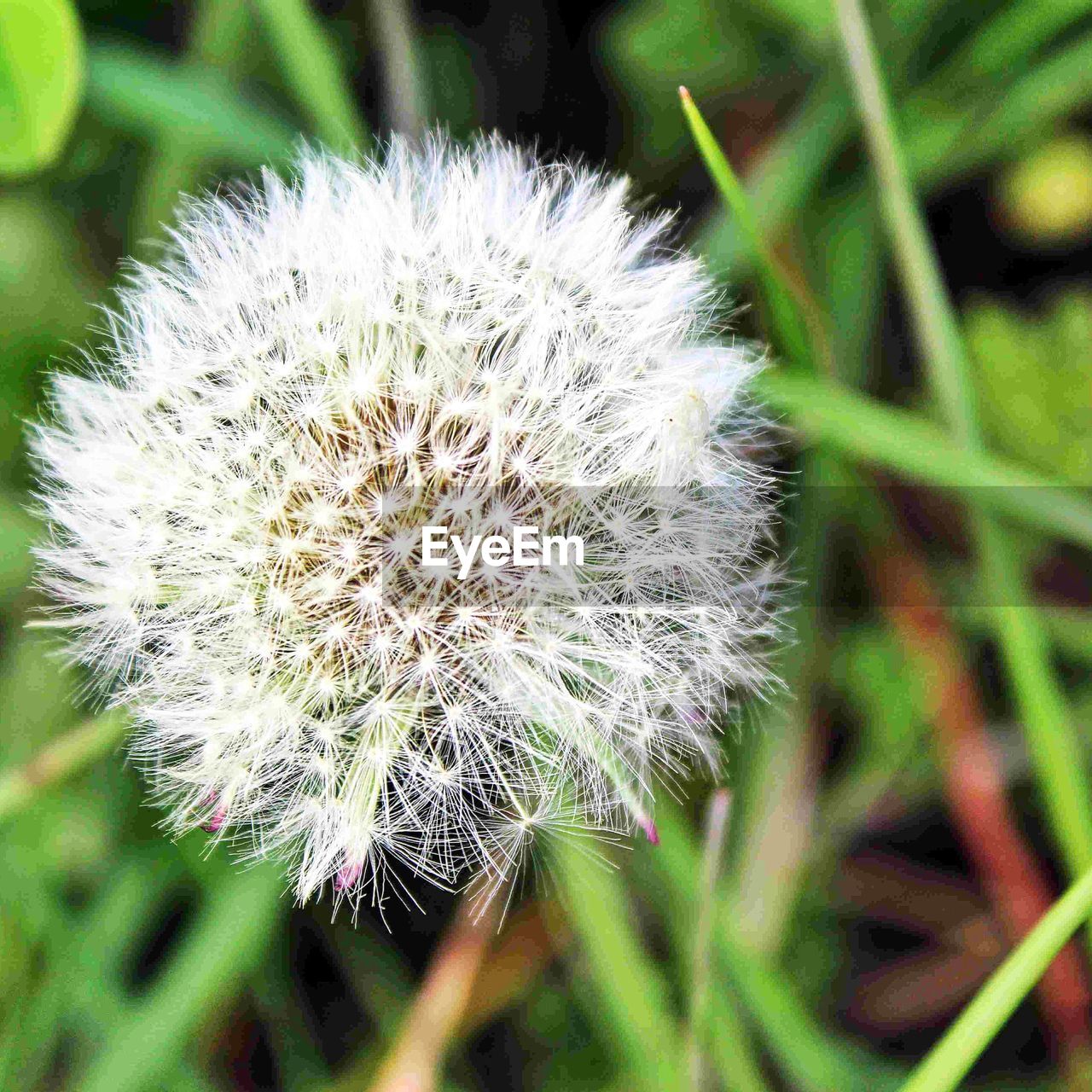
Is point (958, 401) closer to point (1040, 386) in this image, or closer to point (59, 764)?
point (1040, 386)

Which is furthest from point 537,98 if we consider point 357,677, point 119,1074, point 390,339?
point 119,1074

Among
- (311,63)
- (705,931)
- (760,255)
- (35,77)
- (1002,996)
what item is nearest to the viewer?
(1002,996)

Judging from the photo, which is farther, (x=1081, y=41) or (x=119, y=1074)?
A: (x=1081, y=41)

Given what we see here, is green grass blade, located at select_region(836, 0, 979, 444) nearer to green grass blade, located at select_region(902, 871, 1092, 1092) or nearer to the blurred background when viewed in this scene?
the blurred background

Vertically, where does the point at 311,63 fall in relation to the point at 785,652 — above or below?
above

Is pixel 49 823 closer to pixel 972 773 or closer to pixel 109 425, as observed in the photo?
pixel 109 425

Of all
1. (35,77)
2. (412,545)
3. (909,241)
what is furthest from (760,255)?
(35,77)
